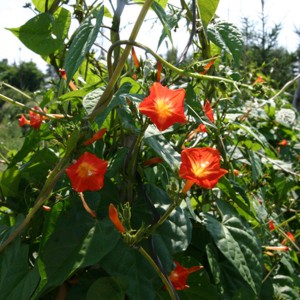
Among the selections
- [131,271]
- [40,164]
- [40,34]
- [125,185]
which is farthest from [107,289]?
[40,34]

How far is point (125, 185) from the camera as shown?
814 mm

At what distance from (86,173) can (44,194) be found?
13cm

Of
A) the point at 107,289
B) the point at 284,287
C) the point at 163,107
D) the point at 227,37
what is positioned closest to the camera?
the point at 163,107

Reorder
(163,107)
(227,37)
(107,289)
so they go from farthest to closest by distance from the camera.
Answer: (227,37), (107,289), (163,107)

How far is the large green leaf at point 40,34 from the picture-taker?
0.87 metres

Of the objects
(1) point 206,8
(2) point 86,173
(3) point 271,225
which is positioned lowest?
(3) point 271,225

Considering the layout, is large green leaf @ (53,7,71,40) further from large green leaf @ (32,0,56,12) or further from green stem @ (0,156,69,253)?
green stem @ (0,156,69,253)

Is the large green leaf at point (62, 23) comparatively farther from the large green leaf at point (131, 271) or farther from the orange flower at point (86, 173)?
the large green leaf at point (131, 271)

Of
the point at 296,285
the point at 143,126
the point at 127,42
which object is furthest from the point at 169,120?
the point at 296,285

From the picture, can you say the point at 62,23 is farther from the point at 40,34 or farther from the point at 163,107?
the point at 163,107

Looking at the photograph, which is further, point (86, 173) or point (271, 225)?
point (271, 225)

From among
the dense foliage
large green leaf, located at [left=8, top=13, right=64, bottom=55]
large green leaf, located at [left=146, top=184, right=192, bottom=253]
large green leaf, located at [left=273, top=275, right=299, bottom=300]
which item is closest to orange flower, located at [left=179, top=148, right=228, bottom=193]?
the dense foliage

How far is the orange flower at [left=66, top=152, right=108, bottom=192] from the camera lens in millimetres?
683

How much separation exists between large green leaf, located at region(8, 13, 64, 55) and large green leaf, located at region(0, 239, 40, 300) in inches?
13.8
